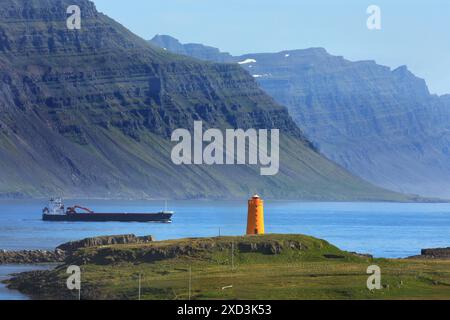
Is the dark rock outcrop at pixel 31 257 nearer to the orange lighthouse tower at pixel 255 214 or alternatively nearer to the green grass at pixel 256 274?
the orange lighthouse tower at pixel 255 214

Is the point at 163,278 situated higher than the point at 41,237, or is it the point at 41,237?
the point at 41,237

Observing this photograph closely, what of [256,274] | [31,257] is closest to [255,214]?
[256,274]

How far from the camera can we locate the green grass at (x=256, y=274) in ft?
227

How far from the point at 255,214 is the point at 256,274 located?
64.8 feet

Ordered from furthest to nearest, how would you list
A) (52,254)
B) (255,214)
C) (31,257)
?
(52,254) → (31,257) → (255,214)

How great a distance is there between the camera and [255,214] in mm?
96750

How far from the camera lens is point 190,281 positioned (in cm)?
7350

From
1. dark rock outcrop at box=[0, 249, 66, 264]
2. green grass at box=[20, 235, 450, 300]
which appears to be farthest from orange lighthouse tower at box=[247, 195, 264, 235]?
dark rock outcrop at box=[0, 249, 66, 264]

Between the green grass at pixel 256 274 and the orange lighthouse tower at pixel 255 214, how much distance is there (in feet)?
20.0

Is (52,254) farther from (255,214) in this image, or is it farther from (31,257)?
(255,214)
